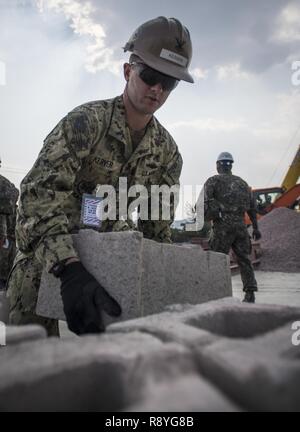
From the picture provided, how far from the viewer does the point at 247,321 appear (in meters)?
1.21

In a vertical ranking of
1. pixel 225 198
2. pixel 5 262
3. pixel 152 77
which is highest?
pixel 152 77

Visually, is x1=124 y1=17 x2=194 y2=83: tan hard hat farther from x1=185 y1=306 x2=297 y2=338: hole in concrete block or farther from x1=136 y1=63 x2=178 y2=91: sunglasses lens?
x1=185 y1=306 x2=297 y2=338: hole in concrete block

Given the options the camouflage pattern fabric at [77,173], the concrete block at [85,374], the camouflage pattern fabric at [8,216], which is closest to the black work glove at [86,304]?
the camouflage pattern fabric at [77,173]

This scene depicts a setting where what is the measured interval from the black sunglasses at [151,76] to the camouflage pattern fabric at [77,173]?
0.24m

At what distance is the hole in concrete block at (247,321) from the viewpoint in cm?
119

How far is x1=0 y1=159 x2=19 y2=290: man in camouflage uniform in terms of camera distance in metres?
5.30

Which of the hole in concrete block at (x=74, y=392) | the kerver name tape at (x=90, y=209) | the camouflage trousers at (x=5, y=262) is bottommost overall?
the camouflage trousers at (x=5, y=262)

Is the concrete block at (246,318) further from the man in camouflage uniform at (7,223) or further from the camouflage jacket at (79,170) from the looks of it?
the man in camouflage uniform at (7,223)

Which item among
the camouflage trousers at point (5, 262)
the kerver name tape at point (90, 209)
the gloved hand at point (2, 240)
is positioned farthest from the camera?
the gloved hand at point (2, 240)

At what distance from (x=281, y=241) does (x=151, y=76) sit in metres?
10.4

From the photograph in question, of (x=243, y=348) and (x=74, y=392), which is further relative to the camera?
(x=243, y=348)

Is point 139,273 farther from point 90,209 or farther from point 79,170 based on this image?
point 79,170

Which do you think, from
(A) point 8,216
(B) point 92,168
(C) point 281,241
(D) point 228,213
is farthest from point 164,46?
(C) point 281,241

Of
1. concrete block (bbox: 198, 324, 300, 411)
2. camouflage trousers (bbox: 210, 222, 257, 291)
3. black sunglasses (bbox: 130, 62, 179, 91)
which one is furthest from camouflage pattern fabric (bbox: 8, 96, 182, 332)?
camouflage trousers (bbox: 210, 222, 257, 291)
